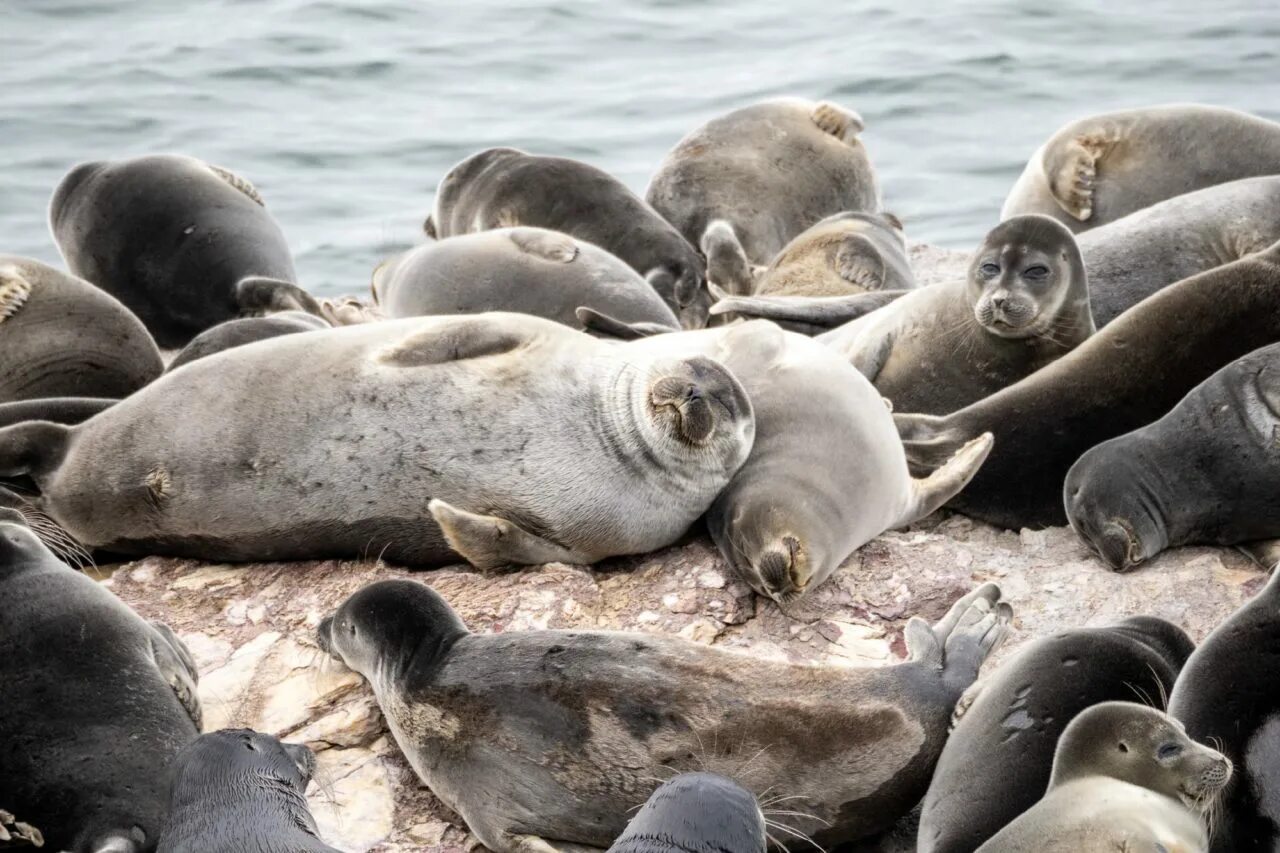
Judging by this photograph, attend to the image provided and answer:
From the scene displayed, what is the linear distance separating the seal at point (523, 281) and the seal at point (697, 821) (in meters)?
3.45

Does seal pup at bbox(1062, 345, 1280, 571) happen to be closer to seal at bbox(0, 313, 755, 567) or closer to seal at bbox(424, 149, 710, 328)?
seal at bbox(0, 313, 755, 567)

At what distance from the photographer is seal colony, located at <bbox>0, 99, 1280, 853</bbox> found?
3.50 meters

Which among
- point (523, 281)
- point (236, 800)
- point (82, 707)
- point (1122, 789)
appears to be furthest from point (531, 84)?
point (1122, 789)

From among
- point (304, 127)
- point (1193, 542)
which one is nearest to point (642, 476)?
point (1193, 542)

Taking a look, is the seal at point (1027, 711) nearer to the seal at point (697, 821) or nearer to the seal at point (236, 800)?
the seal at point (697, 821)

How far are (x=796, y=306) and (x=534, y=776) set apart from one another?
3.23 meters

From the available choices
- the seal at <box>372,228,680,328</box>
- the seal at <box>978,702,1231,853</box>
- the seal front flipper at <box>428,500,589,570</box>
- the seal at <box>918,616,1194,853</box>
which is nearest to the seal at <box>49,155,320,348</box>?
the seal at <box>372,228,680,328</box>

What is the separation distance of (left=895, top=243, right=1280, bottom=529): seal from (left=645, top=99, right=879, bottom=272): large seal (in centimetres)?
293

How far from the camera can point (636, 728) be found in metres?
3.68

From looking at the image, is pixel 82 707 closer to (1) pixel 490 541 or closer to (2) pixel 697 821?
(1) pixel 490 541

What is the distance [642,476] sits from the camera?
491 cm

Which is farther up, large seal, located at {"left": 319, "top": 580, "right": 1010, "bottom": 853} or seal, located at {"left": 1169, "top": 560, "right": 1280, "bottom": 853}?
seal, located at {"left": 1169, "top": 560, "right": 1280, "bottom": 853}

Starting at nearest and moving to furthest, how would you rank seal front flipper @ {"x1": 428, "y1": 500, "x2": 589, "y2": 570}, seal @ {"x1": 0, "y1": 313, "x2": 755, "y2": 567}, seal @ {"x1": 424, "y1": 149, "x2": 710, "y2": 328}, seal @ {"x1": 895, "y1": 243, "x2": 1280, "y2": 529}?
seal front flipper @ {"x1": 428, "y1": 500, "x2": 589, "y2": 570}
seal @ {"x1": 0, "y1": 313, "x2": 755, "y2": 567}
seal @ {"x1": 895, "y1": 243, "x2": 1280, "y2": 529}
seal @ {"x1": 424, "y1": 149, "x2": 710, "y2": 328}

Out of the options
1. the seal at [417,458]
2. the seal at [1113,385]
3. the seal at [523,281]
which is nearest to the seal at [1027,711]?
the seal at [1113,385]
